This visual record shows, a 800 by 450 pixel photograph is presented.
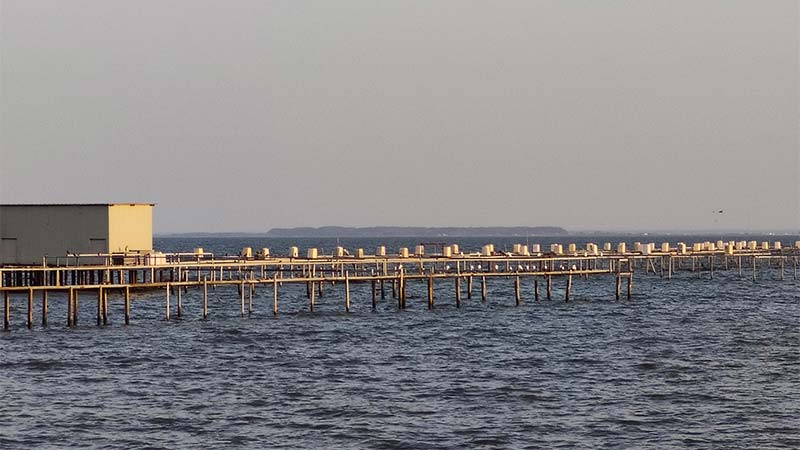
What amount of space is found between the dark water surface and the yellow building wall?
4.18 m

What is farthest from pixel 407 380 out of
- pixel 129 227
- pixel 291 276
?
pixel 291 276

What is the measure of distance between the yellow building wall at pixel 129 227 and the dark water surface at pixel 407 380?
165 inches

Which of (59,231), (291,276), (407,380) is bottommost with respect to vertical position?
(407,380)

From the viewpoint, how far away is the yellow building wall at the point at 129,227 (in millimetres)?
76875

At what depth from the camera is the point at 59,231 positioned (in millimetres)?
76750

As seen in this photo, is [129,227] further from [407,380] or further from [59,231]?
[407,380]

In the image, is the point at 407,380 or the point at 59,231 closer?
the point at 407,380

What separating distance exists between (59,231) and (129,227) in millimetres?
4126

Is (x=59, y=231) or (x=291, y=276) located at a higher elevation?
(x=59, y=231)

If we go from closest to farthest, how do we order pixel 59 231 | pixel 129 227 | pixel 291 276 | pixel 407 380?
pixel 407 380, pixel 59 231, pixel 129 227, pixel 291 276

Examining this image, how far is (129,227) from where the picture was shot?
257ft

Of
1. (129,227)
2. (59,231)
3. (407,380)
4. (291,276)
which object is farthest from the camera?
(291,276)

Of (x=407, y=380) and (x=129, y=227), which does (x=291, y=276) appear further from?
(x=407, y=380)

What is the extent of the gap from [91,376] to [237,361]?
22.0ft
